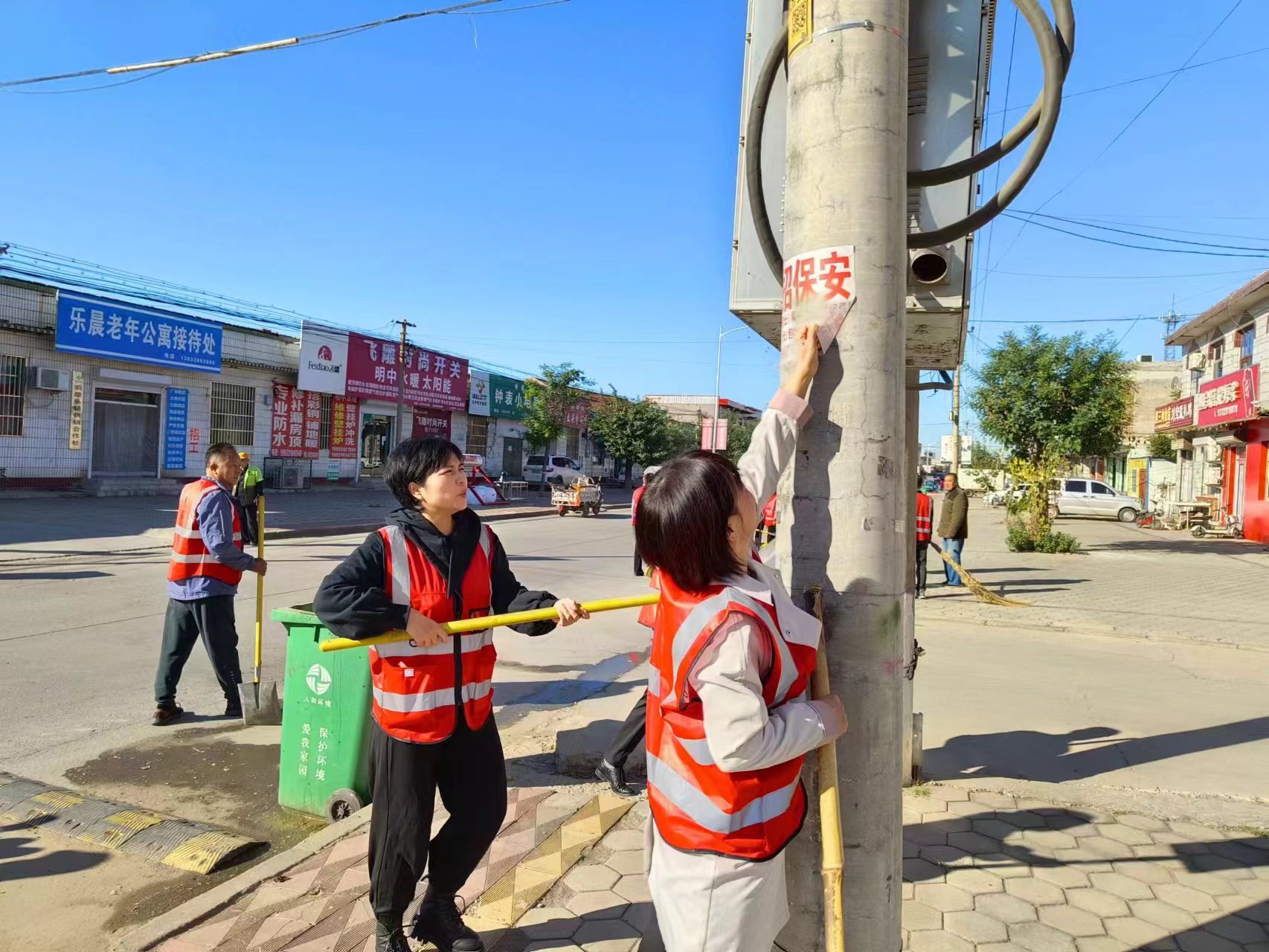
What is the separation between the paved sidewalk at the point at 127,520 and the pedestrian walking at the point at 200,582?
7.28m

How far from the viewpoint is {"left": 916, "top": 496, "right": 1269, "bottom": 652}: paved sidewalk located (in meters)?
9.30

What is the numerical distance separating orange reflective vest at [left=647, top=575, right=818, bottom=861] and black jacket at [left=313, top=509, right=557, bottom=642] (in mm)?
940

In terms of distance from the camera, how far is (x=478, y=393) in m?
33.7

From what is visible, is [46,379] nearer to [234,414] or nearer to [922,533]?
[234,414]

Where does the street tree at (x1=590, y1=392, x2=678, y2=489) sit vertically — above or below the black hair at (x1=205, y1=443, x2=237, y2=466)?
above

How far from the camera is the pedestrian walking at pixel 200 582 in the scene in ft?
16.4

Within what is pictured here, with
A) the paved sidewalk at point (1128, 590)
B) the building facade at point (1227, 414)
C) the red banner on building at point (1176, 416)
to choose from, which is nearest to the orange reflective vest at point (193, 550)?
the paved sidewalk at point (1128, 590)

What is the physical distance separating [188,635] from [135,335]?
18196mm

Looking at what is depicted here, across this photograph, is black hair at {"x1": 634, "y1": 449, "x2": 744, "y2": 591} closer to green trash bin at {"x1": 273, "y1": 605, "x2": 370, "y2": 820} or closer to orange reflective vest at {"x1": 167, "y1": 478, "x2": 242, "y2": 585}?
green trash bin at {"x1": 273, "y1": 605, "x2": 370, "y2": 820}

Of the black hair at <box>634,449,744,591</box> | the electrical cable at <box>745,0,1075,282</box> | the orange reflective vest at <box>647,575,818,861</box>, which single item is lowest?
the orange reflective vest at <box>647,575,818,861</box>

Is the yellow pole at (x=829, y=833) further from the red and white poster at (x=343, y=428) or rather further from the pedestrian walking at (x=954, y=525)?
the red and white poster at (x=343, y=428)

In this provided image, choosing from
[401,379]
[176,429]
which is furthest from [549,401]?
[176,429]

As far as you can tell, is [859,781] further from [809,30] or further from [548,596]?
[809,30]

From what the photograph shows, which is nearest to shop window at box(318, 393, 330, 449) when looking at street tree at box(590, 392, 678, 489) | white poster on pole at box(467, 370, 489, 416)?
white poster on pole at box(467, 370, 489, 416)
